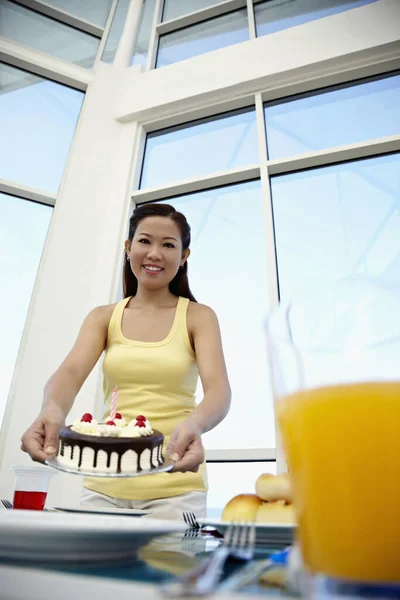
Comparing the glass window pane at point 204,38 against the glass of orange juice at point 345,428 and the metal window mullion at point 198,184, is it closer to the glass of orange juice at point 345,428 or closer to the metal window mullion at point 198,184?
the metal window mullion at point 198,184

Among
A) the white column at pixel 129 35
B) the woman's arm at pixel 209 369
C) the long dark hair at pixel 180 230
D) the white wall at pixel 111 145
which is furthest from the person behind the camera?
the white column at pixel 129 35

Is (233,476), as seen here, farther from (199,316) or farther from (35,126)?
(35,126)

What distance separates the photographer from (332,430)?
251 mm

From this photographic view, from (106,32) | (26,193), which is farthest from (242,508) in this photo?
(106,32)

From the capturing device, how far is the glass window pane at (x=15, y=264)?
6.88 feet

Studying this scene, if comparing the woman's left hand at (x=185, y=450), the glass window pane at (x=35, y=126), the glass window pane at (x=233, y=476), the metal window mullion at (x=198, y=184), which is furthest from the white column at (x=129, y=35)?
the woman's left hand at (x=185, y=450)

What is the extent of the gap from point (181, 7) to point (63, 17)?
954 mm

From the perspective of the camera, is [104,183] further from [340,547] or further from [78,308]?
[340,547]

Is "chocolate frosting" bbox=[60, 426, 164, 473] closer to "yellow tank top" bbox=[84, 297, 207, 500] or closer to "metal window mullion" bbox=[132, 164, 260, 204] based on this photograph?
"yellow tank top" bbox=[84, 297, 207, 500]

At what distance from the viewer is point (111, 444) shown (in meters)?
0.81

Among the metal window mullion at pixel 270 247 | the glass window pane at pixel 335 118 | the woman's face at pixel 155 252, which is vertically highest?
the glass window pane at pixel 335 118

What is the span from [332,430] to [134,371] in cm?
93

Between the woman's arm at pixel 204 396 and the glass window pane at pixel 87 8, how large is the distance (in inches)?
123

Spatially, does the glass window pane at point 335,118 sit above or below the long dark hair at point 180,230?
above
